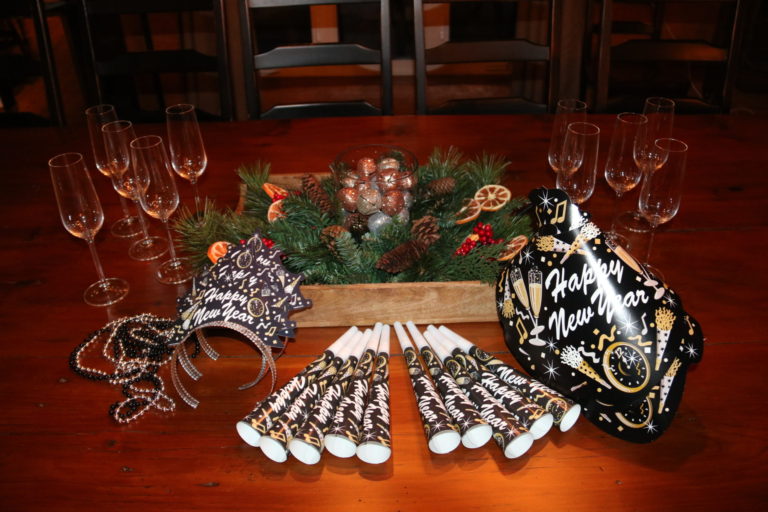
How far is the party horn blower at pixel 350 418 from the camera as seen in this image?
673 millimetres

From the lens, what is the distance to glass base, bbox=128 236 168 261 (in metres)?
1.08

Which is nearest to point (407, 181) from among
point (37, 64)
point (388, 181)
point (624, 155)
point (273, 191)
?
point (388, 181)


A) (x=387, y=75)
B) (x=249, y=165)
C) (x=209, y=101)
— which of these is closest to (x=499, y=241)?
(x=249, y=165)

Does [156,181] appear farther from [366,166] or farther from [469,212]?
[469,212]

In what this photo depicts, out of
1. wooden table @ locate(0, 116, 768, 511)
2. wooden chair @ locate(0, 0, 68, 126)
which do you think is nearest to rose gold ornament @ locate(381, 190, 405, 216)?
wooden table @ locate(0, 116, 768, 511)

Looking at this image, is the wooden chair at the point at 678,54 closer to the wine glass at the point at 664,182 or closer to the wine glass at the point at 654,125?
the wine glass at the point at 654,125

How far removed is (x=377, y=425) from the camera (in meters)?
0.69

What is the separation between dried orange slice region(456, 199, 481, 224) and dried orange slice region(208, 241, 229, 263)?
0.37 metres

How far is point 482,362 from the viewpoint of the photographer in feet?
2.63

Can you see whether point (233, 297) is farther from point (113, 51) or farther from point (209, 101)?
point (209, 101)

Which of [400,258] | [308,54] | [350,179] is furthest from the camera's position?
[308,54]

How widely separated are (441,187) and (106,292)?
0.58 metres

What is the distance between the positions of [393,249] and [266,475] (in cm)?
36

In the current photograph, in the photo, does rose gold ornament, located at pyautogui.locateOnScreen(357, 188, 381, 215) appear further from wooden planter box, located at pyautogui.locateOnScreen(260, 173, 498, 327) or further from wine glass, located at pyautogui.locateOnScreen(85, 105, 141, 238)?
wine glass, located at pyautogui.locateOnScreen(85, 105, 141, 238)
